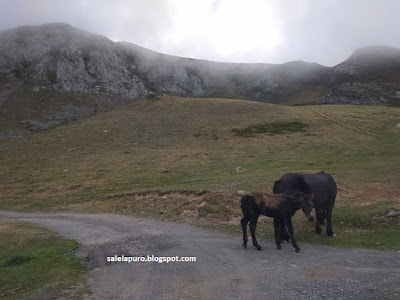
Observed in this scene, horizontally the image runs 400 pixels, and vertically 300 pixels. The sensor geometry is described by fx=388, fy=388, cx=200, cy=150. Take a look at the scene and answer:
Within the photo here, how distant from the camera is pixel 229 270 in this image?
531 inches

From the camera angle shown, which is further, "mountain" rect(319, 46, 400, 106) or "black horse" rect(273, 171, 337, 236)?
"mountain" rect(319, 46, 400, 106)

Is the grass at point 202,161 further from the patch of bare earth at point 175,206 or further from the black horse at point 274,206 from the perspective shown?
the black horse at point 274,206

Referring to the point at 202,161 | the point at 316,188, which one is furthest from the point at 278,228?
the point at 202,161

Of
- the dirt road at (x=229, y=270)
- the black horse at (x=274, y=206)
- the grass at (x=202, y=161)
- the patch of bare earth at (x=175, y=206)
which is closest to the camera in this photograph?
the dirt road at (x=229, y=270)

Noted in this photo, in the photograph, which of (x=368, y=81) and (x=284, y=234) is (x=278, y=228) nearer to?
(x=284, y=234)

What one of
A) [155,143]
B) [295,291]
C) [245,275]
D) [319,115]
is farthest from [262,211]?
[319,115]

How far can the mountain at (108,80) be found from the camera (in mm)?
Result: 123688

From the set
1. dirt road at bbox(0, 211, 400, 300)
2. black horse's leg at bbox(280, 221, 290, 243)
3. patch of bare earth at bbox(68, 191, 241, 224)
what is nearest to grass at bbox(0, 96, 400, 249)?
patch of bare earth at bbox(68, 191, 241, 224)

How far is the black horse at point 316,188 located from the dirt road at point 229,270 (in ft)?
7.86

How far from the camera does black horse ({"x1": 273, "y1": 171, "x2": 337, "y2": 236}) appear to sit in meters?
17.9

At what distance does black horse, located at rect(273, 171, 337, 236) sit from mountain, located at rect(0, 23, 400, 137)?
92.9 m

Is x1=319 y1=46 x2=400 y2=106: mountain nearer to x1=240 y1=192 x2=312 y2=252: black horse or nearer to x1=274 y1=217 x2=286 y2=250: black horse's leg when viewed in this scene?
x1=274 y1=217 x2=286 y2=250: black horse's leg

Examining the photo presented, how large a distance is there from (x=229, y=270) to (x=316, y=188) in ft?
22.4

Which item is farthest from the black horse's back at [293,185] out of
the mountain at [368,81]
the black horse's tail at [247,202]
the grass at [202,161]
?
the mountain at [368,81]
